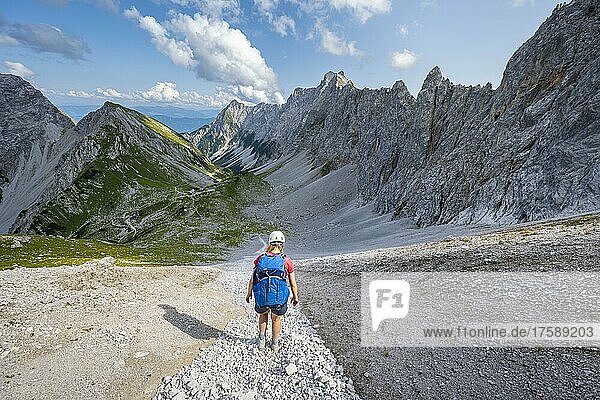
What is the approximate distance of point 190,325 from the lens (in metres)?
15.4

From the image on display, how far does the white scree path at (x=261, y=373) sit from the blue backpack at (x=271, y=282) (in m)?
1.87

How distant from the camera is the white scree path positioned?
9672mm

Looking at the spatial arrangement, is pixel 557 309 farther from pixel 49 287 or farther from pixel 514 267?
pixel 49 287

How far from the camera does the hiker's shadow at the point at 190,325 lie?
46.9 ft

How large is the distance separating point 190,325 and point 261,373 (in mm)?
6011

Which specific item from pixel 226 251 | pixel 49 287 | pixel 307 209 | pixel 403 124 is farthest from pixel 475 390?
pixel 307 209

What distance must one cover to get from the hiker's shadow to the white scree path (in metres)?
0.97

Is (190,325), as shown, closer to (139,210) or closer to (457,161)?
(457,161)

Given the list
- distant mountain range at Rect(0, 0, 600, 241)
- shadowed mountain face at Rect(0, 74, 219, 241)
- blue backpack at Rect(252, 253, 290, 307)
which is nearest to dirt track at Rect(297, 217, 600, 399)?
blue backpack at Rect(252, 253, 290, 307)

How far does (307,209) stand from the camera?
118000mm

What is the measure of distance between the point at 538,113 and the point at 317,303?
49512 mm

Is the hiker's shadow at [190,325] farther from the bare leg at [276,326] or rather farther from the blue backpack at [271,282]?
the blue backpack at [271,282]

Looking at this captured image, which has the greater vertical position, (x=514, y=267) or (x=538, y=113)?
(x=538, y=113)

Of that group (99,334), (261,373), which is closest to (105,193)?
(99,334)
